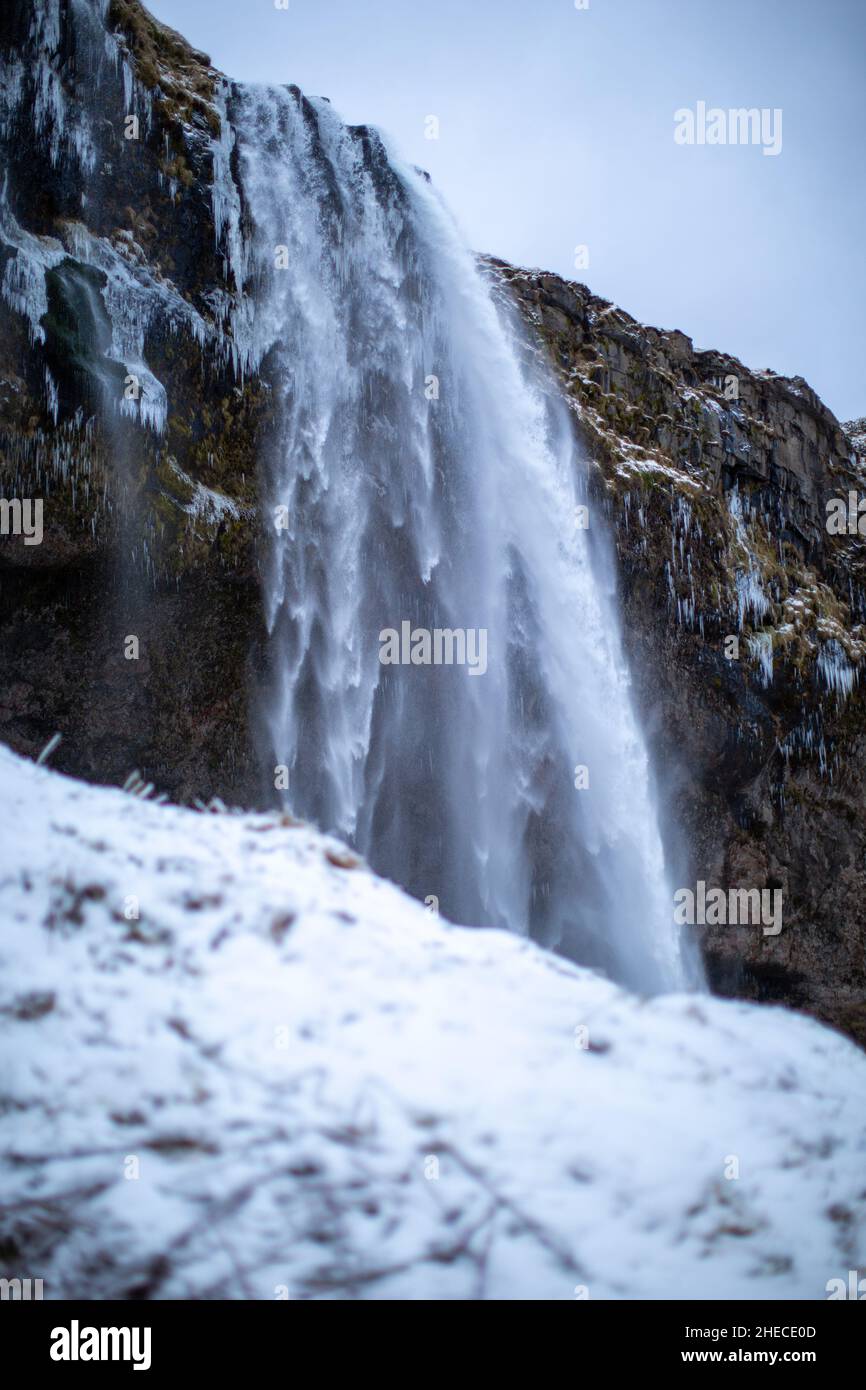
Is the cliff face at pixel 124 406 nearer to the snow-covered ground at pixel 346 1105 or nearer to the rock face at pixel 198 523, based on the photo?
the rock face at pixel 198 523

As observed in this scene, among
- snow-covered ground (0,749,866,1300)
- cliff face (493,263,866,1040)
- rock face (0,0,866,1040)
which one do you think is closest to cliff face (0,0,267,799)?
rock face (0,0,866,1040)

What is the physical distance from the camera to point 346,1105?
3.24 m

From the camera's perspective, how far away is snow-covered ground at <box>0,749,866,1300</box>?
308cm

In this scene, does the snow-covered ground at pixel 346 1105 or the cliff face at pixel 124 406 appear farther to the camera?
the cliff face at pixel 124 406

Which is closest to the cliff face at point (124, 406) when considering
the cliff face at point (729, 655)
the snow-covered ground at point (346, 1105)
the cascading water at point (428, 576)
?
the cascading water at point (428, 576)

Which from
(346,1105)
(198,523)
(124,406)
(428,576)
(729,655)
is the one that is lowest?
(346,1105)

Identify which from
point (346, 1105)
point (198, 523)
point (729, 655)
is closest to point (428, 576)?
point (198, 523)

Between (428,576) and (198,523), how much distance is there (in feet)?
9.81

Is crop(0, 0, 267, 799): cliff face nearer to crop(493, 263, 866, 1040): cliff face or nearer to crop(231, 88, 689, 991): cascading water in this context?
crop(231, 88, 689, 991): cascading water

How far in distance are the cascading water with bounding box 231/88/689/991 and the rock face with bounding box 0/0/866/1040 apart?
1.74 ft

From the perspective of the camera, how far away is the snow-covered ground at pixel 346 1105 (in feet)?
10.1

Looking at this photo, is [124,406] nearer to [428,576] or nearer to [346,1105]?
[428,576]

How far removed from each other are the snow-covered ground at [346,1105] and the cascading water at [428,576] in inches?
300

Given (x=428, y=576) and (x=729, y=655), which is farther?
(x=729, y=655)
